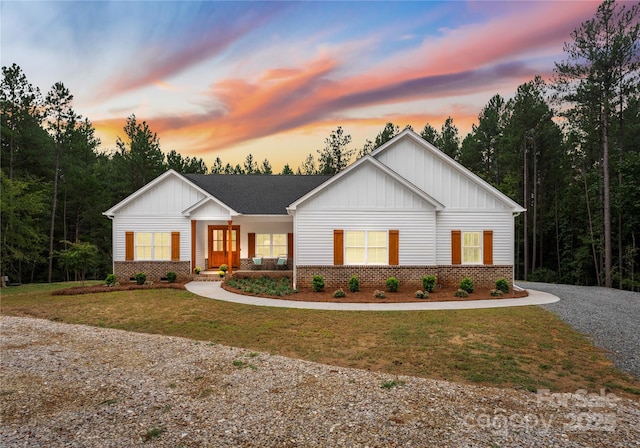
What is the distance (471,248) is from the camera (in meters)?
16.1

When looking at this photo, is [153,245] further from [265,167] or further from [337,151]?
[265,167]

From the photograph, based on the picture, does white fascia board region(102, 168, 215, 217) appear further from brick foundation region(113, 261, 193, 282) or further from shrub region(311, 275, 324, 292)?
shrub region(311, 275, 324, 292)

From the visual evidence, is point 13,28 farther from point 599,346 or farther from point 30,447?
point 599,346

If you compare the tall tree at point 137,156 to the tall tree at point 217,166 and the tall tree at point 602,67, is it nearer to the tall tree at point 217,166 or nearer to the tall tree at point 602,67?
the tall tree at point 217,166

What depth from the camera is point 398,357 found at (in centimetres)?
696

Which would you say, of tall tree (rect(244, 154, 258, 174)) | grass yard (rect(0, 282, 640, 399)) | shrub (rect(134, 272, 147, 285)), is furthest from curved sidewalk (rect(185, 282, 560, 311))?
tall tree (rect(244, 154, 258, 174))

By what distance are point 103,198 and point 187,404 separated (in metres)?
33.9

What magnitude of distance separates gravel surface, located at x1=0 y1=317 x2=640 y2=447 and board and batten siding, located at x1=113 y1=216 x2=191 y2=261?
12.1 metres

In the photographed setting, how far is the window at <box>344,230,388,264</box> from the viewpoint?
1552 cm

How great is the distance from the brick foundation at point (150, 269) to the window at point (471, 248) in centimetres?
1477

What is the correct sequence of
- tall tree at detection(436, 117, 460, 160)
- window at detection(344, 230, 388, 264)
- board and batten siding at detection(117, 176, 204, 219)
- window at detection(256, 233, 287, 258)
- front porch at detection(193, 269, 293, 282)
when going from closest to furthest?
window at detection(344, 230, 388, 264) < front porch at detection(193, 269, 293, 282) < board and batten siding at detection(117, 176, 204, 219) < window at detection(256, 233, 287, 258) < tall tree at detection(436, 117, 460, 160)

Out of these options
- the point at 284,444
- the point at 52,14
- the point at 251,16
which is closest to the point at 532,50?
the point at 251,16

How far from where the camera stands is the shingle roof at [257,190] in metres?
20.1

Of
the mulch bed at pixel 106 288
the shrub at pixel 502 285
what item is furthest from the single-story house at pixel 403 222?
the mulch bed at pixel 106 288
